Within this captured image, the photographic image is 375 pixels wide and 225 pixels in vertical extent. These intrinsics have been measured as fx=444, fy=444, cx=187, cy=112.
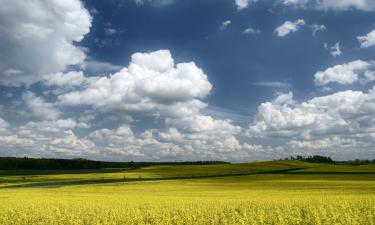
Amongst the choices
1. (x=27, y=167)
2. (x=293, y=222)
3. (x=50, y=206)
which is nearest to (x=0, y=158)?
(x=27, y=167)

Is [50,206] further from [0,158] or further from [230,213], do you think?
[0,158]

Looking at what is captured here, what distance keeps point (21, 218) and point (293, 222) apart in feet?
47.0

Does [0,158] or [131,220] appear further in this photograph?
[0,158]

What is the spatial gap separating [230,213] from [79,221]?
8344 mm

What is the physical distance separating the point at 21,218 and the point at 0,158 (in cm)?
19149

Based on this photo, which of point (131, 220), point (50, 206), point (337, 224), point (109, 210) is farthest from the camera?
point (50, 206)

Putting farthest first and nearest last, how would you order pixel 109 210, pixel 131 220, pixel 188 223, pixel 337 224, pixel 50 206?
1. pixel 50 206
2. pixel 109 210
3. pixel 131 220
4. pixel 188 223
5. pixel 337 224

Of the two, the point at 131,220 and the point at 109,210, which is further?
the point at 109,210

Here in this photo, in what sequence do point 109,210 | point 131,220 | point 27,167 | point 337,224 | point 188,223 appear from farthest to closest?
point 27,167, point 109,210, point 131,220, point 188,223, point 337,224

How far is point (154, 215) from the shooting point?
942 inches

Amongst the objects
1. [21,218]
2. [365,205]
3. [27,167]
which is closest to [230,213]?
[365,205]

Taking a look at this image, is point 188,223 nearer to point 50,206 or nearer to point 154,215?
point 154,215

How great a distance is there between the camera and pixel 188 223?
69.4 ft

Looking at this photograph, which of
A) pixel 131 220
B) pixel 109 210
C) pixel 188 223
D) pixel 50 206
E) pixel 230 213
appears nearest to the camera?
pixel 188 223
